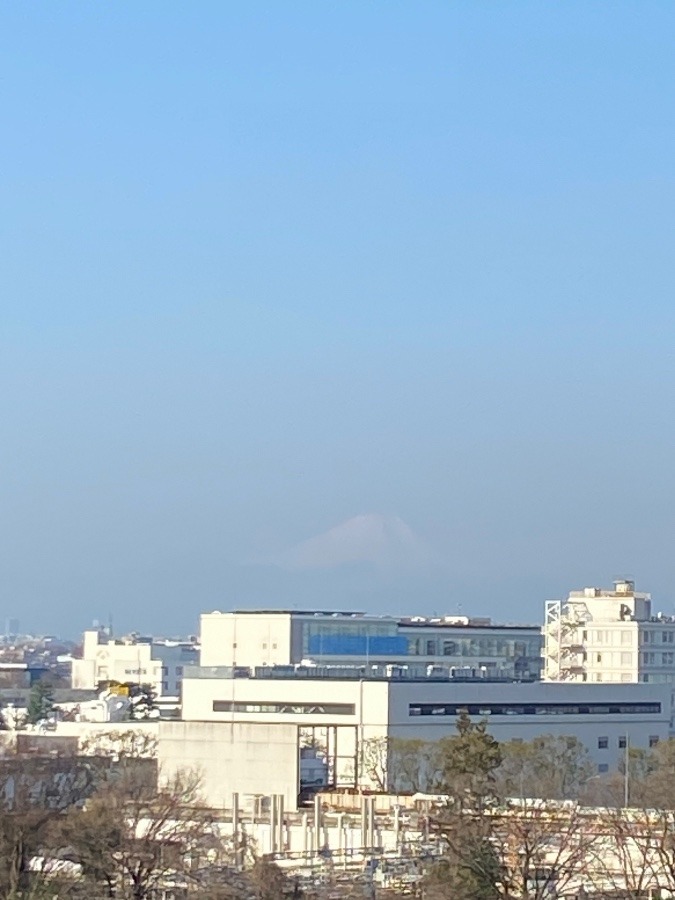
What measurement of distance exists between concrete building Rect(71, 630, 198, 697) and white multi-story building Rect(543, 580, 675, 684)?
38319mm

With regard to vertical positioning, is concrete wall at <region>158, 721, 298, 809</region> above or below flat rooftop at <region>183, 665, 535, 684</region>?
below

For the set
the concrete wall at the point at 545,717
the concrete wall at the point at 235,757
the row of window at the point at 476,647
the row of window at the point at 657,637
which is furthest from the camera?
the row of window at the point at 657,637

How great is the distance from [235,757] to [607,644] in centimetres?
3772

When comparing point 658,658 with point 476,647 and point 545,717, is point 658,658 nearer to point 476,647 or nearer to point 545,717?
point 476,647

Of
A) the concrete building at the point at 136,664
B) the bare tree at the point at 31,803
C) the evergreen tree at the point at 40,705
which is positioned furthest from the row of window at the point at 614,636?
the bare tree at the point at 31,803

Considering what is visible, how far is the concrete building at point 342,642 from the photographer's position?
279 feet

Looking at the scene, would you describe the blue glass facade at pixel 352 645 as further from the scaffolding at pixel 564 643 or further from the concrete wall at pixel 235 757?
the concrete wall at pixel 235 757

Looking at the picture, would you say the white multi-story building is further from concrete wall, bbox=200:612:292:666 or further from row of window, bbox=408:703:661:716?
row of window, bbox=408:703:661:716

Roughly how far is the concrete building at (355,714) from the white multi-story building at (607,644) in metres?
16.9

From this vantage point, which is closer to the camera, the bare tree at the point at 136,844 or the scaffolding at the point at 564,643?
the bare tree at the point at 136,844

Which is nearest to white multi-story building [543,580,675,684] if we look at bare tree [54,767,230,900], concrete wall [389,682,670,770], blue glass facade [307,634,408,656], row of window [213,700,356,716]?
blue glass facade [307,634,408,656]

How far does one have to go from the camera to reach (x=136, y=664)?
13400 centimetres

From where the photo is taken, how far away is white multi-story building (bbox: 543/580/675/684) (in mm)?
90312

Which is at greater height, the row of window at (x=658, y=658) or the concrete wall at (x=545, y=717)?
the row of window at (x=658, y=658)
